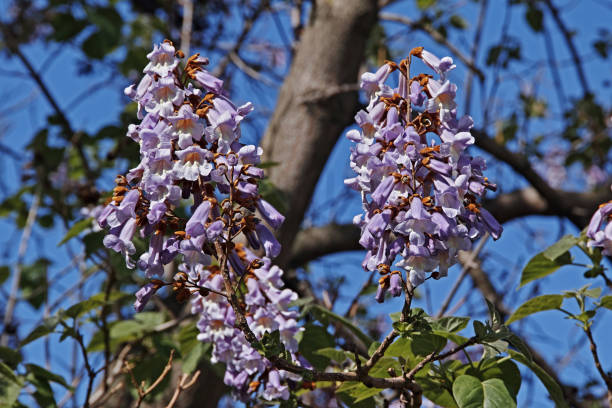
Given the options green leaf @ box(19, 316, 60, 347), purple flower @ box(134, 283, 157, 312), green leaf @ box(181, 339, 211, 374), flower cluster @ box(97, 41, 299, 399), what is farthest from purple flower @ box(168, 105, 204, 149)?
green leaf @ box(19, 316, 60, 347)

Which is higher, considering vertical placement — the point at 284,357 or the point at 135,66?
the point at 135,66

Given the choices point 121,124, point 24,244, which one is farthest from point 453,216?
point 24,244

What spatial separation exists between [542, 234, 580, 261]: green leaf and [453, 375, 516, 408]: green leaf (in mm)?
618

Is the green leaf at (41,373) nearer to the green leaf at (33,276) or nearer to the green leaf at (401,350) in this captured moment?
the green leaf at (401,350)

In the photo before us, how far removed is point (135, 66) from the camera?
4426 mm

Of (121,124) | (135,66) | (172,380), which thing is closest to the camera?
(172,380)

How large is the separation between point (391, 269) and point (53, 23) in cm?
360

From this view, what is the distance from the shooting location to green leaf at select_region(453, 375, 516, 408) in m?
1.43

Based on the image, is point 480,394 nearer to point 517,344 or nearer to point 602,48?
point 517,344

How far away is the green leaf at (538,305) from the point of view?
1.89 meters

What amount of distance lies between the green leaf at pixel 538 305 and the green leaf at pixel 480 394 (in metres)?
0.44

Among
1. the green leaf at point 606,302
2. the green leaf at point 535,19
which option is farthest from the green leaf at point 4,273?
the green leaf at point 535,19

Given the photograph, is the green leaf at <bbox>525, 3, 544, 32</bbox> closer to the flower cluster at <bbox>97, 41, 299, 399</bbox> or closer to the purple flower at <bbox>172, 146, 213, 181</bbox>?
the flower cluster at <bbox>97, 41, 299, 399</bbox>

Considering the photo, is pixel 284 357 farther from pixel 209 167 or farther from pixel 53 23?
pixel 53 23
